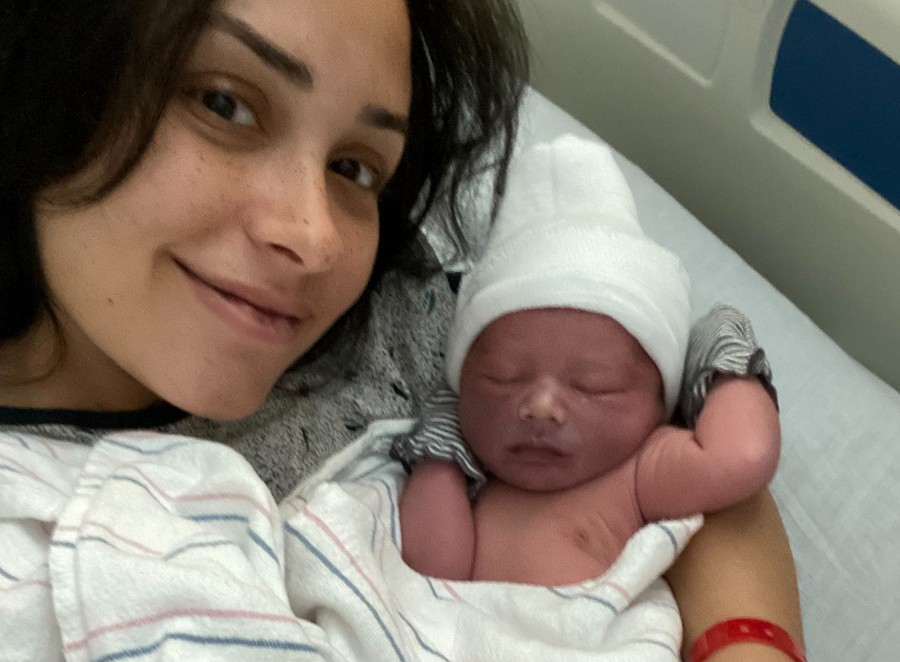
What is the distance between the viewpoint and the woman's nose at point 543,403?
37.5 inches

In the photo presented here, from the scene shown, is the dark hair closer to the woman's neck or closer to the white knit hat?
the woman's neck

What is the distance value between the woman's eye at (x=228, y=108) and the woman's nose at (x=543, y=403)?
415 mm

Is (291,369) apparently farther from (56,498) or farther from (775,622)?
(775,622)

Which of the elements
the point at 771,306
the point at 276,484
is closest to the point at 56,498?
the point at 276,484

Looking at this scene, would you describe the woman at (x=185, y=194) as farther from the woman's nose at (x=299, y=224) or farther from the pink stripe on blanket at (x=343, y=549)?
the pink stripe on blanket at (x=343, y=549)

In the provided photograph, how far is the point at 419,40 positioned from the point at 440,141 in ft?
0.47

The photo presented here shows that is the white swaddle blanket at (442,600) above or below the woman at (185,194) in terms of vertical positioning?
below

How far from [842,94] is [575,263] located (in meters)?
0.38

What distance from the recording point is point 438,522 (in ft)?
3.16

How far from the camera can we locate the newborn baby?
94 centimetres

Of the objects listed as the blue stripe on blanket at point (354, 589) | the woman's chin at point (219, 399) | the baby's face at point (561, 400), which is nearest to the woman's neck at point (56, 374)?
the woman's chin at point (219, 399)

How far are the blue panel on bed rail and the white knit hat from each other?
24 centimetres

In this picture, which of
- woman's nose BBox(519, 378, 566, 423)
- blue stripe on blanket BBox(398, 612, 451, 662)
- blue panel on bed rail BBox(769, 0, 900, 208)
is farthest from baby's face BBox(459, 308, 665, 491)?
blue panel on bed rail BBox(769, 0, 900, 208)

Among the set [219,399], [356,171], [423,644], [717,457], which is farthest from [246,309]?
[717,457]
